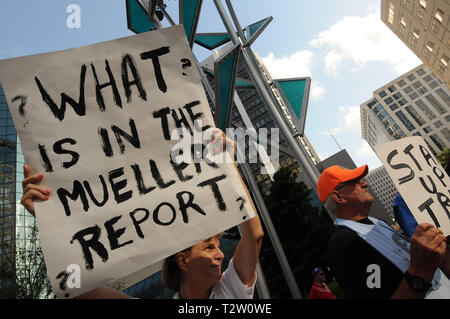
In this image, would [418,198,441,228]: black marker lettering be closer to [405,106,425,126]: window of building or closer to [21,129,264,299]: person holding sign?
[21,129,264,299]: person holding sign

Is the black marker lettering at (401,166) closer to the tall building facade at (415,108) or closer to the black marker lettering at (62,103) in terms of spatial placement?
the black marker lettering at (62,103)

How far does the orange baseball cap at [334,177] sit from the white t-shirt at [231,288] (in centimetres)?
95

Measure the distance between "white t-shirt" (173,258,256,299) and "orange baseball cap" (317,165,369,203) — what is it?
0.95 meters

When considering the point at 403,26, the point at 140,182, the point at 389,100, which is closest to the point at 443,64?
the point at 403,26

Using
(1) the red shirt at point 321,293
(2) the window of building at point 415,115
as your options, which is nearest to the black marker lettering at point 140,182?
(1) the red shirt at point 321,293

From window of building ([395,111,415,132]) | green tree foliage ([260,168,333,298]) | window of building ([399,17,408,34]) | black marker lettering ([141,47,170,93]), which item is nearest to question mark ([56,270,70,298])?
black marker lettering ([141,47,170,93])

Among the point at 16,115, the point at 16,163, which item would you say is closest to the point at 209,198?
the point at 16,115

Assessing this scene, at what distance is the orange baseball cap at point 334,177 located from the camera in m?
1.87

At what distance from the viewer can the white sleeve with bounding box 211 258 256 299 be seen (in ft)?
4.17

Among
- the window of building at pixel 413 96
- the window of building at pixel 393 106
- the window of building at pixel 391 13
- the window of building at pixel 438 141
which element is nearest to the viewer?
the window of building at pixel 391 13

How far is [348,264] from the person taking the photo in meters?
1.48

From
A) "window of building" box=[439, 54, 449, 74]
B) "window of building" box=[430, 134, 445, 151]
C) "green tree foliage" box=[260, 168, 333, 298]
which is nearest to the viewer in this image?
"green tree foliage" box=[260, 168, 333, 298]
